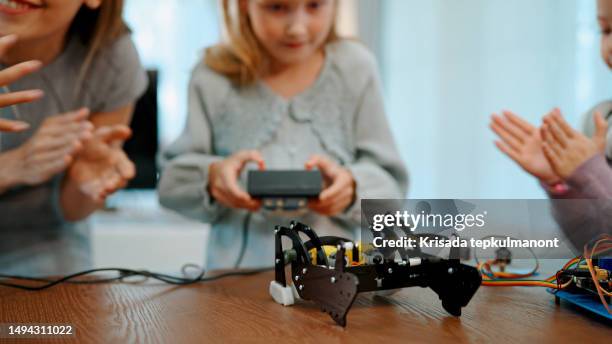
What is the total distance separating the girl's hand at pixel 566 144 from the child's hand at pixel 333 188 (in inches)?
12.6

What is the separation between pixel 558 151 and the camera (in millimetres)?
787

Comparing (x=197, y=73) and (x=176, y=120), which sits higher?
(x=197, y=73)

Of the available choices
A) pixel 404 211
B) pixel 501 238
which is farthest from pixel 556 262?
pixel 404 211

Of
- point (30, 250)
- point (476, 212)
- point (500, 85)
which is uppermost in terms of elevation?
point (500, 85)

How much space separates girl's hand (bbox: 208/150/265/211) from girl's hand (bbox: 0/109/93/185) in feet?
0.70

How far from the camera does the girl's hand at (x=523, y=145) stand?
33.1 inches

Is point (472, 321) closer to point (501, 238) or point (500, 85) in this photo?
point (501, 238)

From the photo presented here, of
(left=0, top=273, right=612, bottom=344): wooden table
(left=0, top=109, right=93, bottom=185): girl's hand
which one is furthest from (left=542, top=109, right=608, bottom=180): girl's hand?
(left=0, top=109, right=93, bottom=185): girl's hand

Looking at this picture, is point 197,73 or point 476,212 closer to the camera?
point 476,212

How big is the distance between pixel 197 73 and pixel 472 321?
2.42 feet

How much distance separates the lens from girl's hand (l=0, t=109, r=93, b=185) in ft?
2.85

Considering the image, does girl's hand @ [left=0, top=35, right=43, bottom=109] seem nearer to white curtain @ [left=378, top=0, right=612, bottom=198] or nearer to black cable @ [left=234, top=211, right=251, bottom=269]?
black cable @ [left=234, top=211, right=251, bottom=269]

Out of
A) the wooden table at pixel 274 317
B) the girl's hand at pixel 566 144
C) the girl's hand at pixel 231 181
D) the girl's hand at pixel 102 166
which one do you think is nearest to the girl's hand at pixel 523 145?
the girl's hand at pixel 566 144

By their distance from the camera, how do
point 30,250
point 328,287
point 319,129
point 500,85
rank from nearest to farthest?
point 328,287, point 30,250, point 319,129, point 500,85
